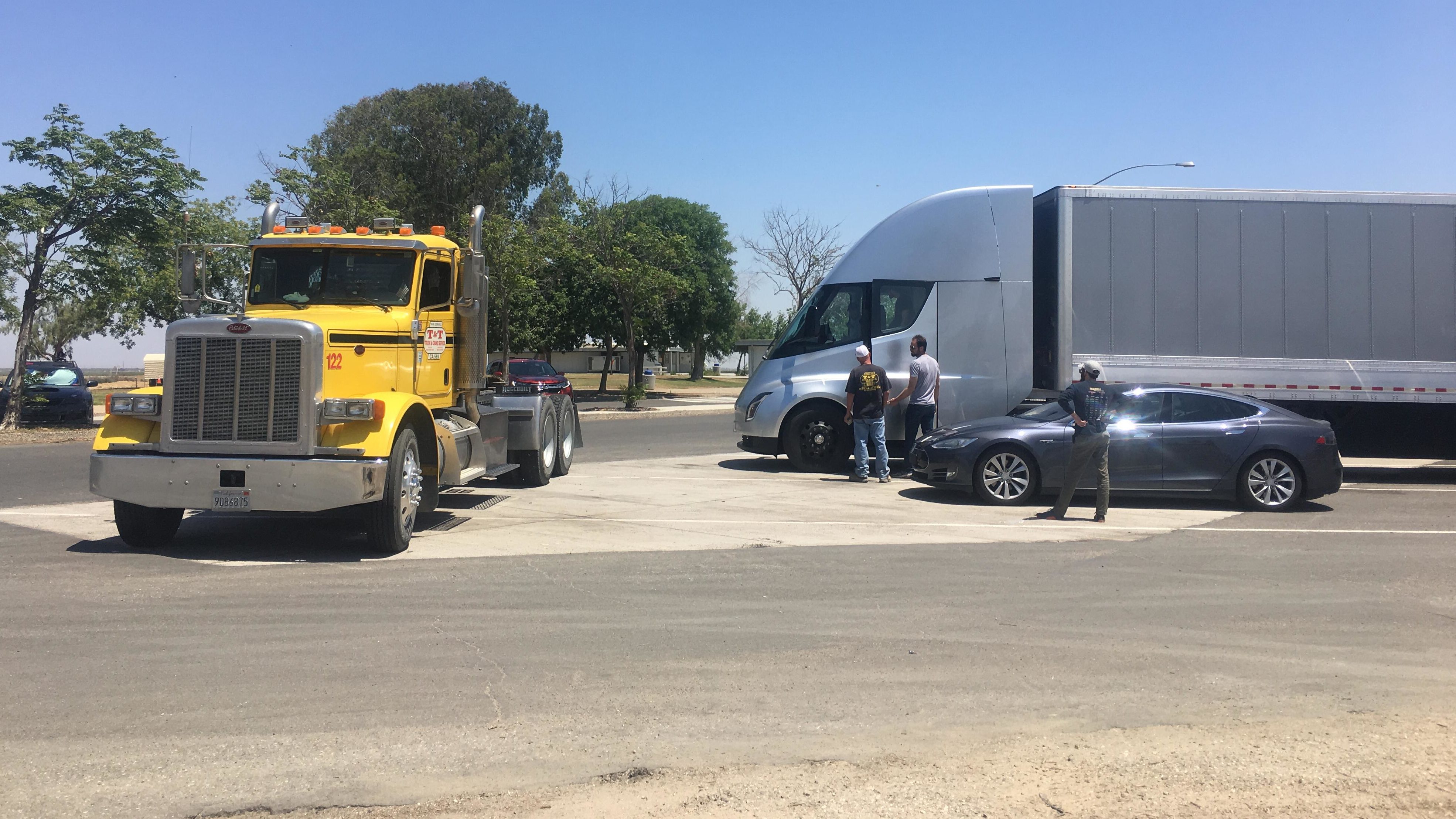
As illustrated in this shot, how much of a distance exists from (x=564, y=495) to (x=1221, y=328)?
28.6 ft

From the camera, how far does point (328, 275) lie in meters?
10.4

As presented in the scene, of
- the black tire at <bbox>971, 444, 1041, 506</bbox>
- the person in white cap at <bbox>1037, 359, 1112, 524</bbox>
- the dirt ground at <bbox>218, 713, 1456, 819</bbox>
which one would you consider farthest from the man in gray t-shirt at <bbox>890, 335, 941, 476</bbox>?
the dirt ground at <bbox>218, 713, 1456, 819</bbox>

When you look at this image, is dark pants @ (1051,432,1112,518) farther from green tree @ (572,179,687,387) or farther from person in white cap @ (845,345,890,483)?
green tree @ (572,179,687,387)

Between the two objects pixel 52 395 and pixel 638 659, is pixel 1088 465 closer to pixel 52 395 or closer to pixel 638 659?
pixel 638 659

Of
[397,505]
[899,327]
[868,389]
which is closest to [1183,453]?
[868,389]

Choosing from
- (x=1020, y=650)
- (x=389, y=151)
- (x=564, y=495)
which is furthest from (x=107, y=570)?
(x=389, y=151)

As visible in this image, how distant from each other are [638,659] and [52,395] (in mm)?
22389

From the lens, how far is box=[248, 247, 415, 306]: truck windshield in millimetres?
10258

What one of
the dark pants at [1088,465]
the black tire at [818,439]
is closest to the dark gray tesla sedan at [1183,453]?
the dark pants at [1088,465]

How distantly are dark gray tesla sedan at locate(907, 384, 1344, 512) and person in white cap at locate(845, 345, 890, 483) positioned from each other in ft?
6.34

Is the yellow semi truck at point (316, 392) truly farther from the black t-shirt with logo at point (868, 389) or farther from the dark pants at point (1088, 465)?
the dark pants at point (1088, 465)

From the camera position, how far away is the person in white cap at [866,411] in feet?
46.3

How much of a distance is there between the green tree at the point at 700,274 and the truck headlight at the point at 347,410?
45089 millimetres

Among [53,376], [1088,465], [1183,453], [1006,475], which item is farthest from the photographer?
[53,376]
